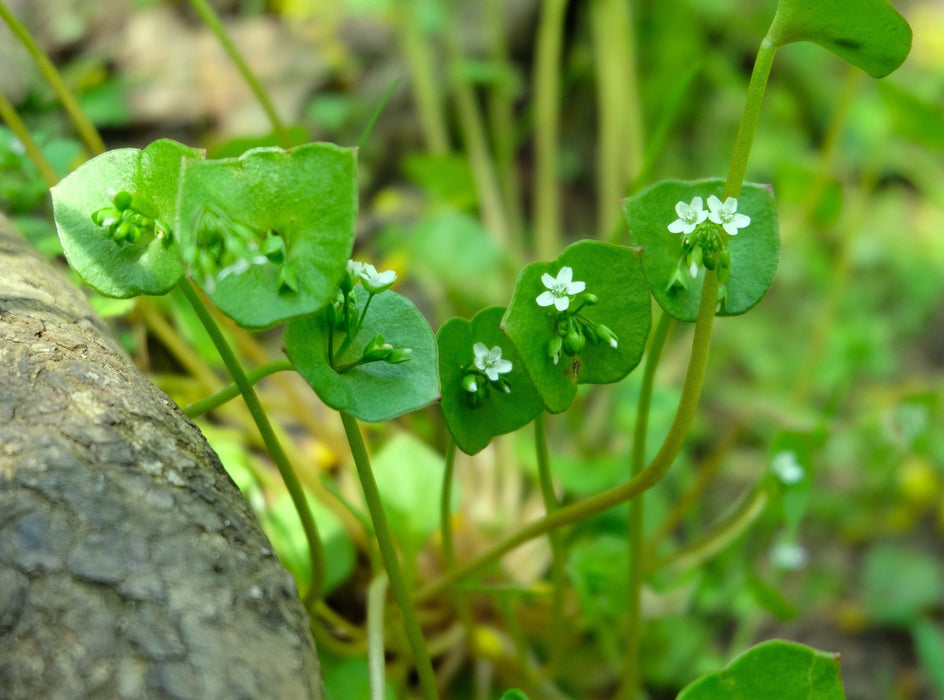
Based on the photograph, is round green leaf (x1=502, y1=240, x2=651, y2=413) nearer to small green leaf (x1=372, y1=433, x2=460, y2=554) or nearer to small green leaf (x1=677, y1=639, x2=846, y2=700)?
small green leaf (x1=677, y1=639, x2=846, y2=700)

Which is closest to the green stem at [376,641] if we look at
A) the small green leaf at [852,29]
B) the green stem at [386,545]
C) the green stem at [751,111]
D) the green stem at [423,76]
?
the green stem at [386,545]

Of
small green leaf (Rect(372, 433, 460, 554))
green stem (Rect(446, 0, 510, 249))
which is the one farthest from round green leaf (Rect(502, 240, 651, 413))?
green stem (Rect(446, 0, 510, 249))

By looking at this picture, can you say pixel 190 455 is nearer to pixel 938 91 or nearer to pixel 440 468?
pixel 440 468

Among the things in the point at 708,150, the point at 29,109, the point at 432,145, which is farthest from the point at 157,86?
the point at 708,150

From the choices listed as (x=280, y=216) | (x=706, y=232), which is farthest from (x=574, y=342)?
(x=280, y=216)

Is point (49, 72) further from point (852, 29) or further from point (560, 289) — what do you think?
point (852, 29)

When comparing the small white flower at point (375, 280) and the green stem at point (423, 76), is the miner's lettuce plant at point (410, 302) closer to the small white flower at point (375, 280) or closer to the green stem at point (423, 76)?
the small white flower at point (375, 280)
